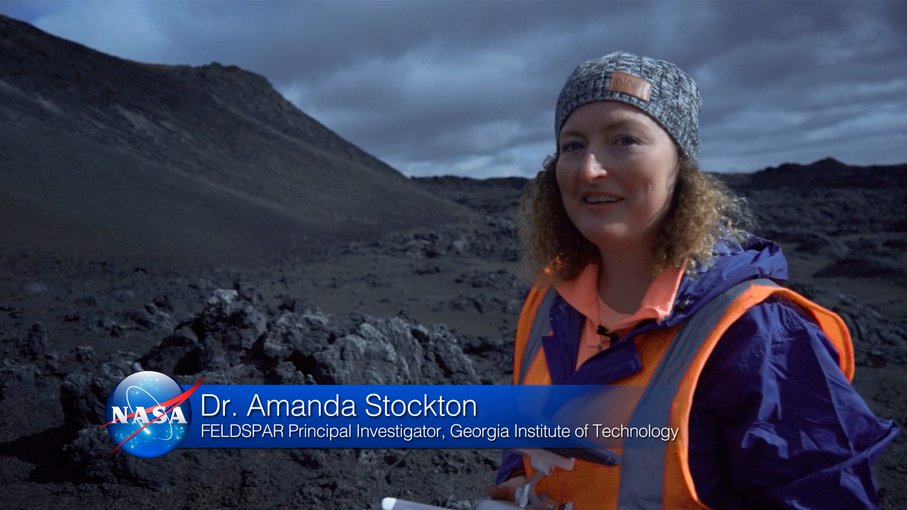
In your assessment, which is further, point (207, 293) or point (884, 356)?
point (207, 293)

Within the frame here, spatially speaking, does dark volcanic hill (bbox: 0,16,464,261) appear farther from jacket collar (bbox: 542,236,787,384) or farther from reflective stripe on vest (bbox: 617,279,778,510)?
reflective stripe on vest (bbox: 617,279,778,510)

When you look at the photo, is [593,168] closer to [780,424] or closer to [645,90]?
[645,90]

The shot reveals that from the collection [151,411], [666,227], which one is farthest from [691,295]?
[151,411]

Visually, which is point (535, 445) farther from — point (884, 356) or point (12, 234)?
point (12, 234)

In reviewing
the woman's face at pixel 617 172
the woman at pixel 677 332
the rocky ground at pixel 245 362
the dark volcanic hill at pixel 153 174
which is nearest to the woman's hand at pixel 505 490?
the woman at pixel 677 332

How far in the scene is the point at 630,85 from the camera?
5.25 ft

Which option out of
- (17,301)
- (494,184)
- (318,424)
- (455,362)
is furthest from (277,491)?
(494,184)

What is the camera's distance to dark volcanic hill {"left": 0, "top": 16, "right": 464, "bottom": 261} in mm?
14914

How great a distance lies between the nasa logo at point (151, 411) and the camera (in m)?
2.96

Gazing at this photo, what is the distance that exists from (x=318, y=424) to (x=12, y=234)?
11.5 m

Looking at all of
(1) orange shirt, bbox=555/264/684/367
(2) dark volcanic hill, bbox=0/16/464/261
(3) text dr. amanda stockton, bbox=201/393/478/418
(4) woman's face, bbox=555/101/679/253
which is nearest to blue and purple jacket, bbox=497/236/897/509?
(1) orange shirt, bbox=555/264/684/367

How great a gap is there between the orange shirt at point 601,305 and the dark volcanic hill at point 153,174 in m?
12.4

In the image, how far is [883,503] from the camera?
4.03 metres

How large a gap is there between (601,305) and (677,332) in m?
0.31
